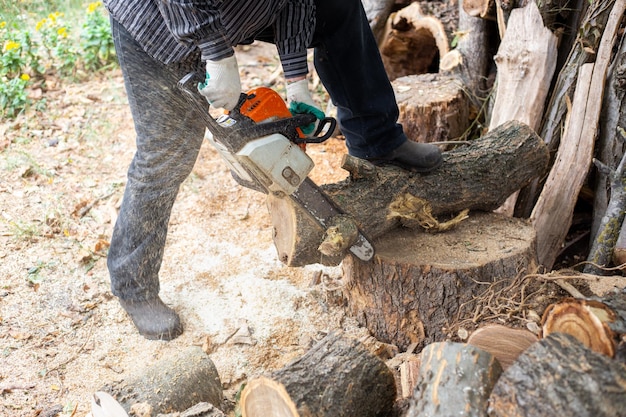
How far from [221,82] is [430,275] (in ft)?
3.44

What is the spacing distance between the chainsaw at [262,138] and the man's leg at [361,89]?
415mm

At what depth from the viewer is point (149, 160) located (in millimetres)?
2330

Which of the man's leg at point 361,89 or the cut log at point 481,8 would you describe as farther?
the cut log at point 481,8

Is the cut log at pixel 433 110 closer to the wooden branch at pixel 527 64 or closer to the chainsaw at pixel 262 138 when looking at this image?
the wooden branch at pixel 527 64

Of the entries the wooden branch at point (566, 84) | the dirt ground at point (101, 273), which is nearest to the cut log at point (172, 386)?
the dirt ground at point (101, 273)

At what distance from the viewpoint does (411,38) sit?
423cm

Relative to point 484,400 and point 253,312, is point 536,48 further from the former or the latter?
point 484,400

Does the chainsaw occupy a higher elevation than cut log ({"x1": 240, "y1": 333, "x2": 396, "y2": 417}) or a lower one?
higher

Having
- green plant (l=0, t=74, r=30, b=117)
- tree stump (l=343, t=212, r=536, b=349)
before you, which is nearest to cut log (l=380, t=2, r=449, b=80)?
tree stump (l=343, t=212, r=536, b=349)

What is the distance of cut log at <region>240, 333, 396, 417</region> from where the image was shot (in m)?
1.64

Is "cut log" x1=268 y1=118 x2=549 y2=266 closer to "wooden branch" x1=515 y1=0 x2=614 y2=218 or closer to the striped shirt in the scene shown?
"wooden branch" x1=515 y1=0 x2=614 y2=218

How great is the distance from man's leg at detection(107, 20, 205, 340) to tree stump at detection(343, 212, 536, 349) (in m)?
0.80

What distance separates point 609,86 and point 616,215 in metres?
0.60

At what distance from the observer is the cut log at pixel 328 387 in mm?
1641
